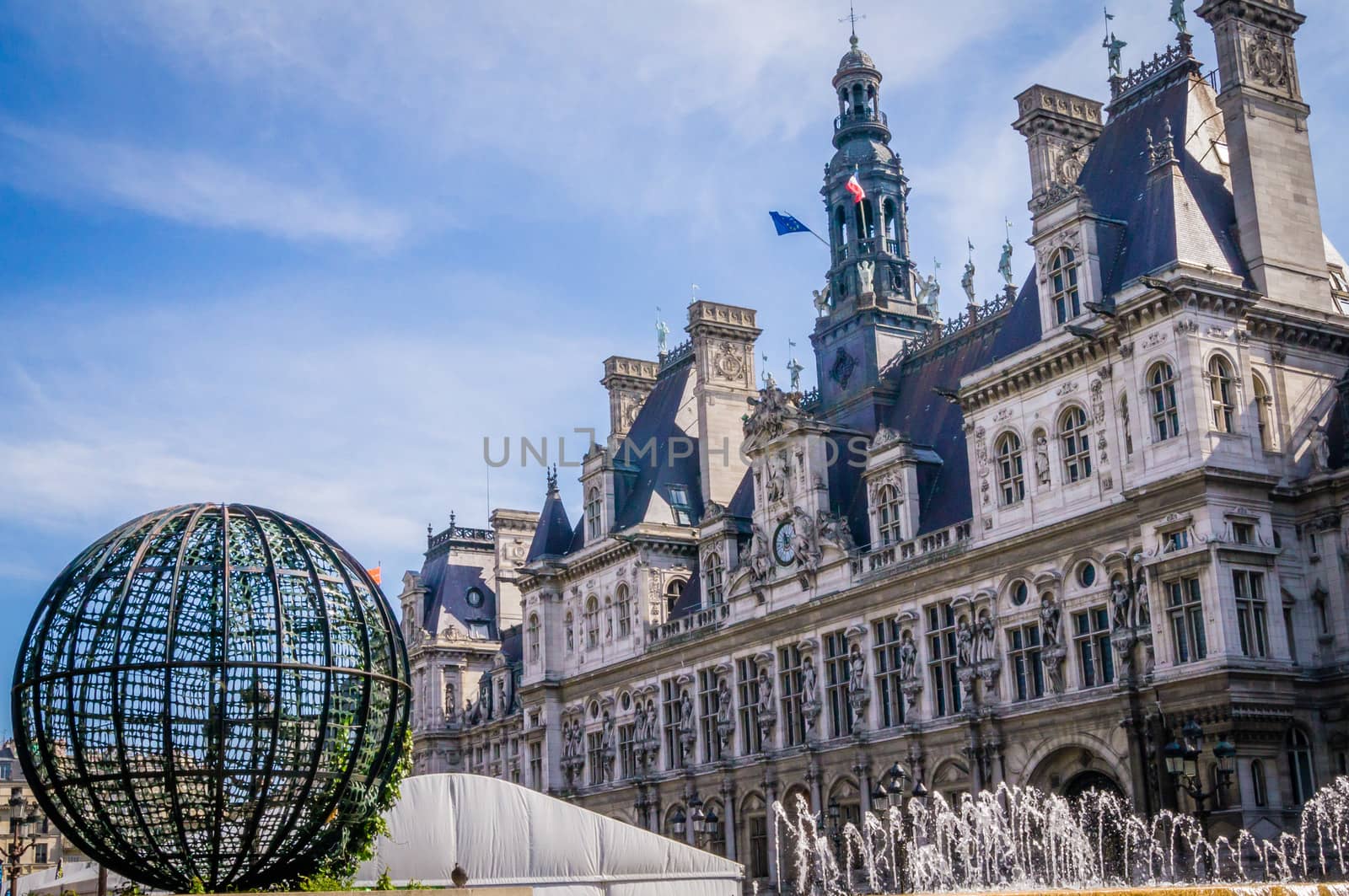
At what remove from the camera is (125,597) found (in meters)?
19.1

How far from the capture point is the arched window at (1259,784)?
33812 millimetres

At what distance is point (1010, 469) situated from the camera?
41.2m

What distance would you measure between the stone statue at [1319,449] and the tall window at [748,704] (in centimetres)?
1906

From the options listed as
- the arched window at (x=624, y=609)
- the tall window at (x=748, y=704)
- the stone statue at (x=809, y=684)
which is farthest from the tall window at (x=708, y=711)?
the arched window at (x=624, y=609)

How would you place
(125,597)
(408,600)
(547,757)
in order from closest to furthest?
(125,597) → (547,757) → (408,600)

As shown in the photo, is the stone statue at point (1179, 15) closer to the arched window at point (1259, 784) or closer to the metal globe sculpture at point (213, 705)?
the arched window at point (1259, 784)

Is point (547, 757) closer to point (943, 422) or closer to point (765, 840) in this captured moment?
point (765, 840)

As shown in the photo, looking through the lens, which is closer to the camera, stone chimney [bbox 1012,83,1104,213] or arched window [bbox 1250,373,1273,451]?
arched window [bbox 1250,373,1273,451]

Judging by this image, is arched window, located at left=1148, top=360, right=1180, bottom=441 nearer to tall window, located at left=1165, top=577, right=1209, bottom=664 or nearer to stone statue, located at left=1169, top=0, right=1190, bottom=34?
tall window, located at left=1165, top=577, right=1209, bottom=664

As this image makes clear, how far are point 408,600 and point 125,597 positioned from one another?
6395 cm

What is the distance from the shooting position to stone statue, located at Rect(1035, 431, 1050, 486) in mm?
39812

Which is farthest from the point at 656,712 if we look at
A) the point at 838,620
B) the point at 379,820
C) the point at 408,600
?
the point at 379,820

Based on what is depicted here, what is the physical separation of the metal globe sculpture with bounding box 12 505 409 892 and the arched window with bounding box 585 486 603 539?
41.0 meters

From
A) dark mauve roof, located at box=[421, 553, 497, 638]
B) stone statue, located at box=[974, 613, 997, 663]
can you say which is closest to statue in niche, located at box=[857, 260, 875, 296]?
stone statue, located at box=[974, 613, 997, 663]
